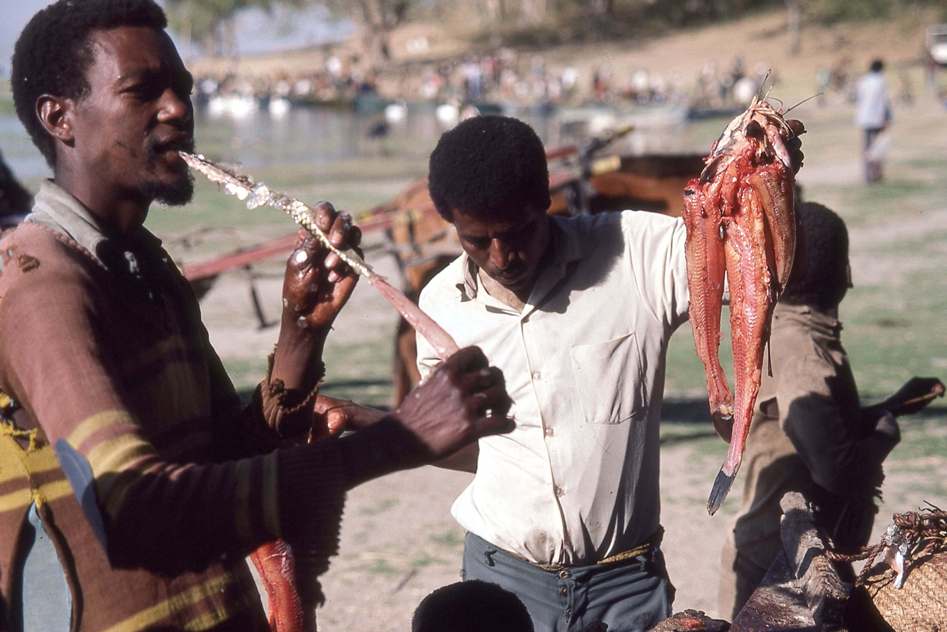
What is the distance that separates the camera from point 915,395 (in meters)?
4.34

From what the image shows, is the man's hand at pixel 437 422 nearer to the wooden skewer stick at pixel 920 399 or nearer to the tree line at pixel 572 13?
the wooden skewer stick at pixel 920 399

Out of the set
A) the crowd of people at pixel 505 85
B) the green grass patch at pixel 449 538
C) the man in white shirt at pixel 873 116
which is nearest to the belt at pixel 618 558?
the green grass patch at pixel 449 538

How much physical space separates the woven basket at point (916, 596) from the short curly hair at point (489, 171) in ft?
4.28

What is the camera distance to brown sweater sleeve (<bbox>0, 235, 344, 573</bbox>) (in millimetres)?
1940

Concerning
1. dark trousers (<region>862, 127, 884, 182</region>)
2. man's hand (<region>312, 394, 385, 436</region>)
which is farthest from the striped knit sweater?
dark trousers (<region>862, 127, 884, 182</region>)

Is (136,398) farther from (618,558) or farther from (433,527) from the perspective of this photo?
(433,527)

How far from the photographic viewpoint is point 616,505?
3.18m

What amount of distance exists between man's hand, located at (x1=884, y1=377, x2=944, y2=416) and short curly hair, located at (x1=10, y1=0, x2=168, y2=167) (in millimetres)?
2973

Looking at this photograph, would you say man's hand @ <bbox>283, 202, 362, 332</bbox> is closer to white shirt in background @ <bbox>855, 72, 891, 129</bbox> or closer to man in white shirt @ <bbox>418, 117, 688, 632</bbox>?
man in white shirt @ <bbox>418, 117, 688, 632</bbox>

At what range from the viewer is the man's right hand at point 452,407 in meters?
1.95

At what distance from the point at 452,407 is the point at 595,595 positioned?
1.42 m

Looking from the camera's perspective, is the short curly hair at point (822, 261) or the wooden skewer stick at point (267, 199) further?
the short curly hair at point (822, 261)

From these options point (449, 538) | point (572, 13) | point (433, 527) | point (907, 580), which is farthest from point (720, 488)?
point (572, 13)

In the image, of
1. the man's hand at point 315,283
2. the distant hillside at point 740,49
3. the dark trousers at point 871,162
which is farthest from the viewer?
the distant hillside at point 740,49
